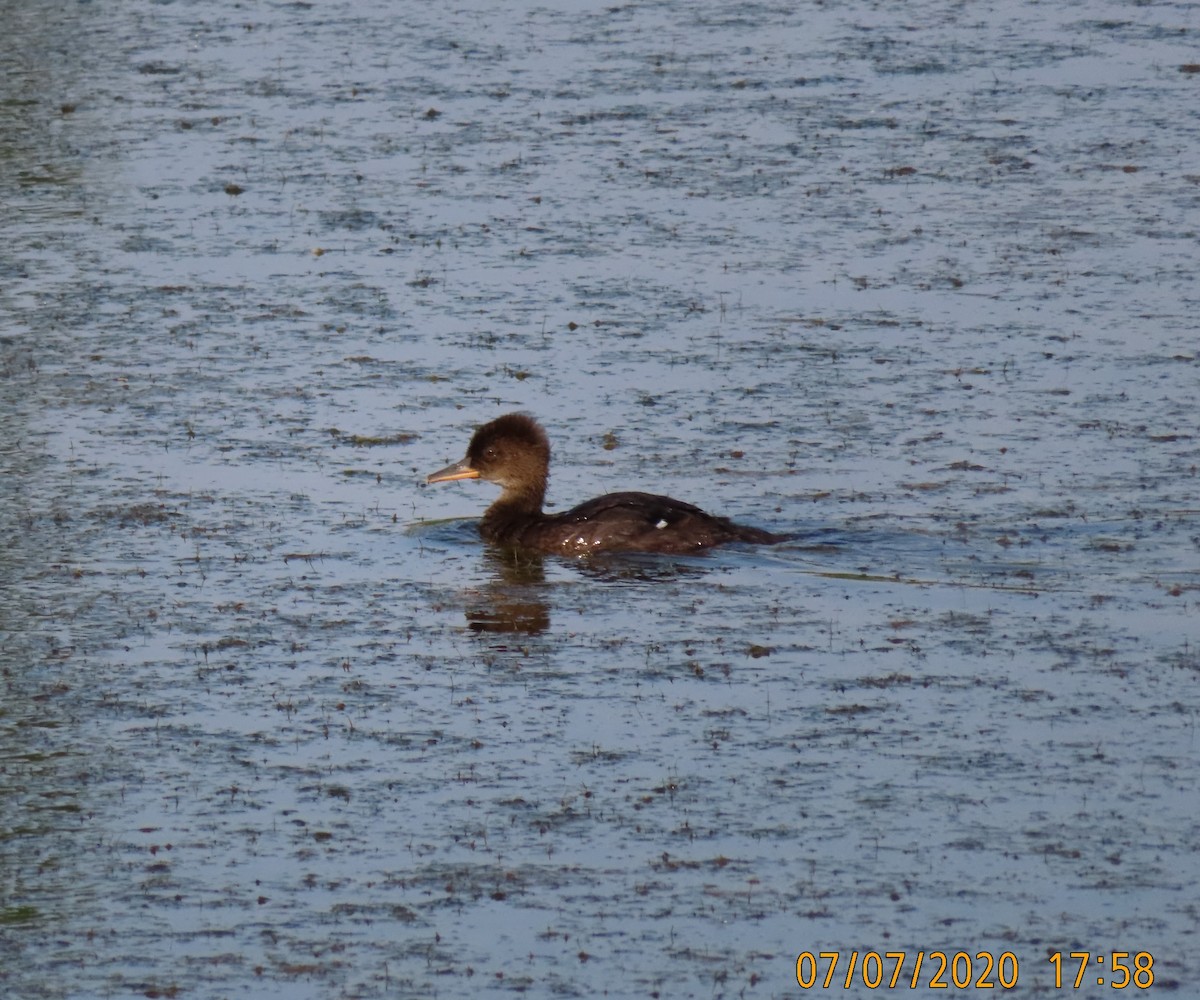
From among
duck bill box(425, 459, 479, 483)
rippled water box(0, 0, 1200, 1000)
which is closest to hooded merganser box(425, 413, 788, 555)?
duck bill box(425, 459, 479, 483)

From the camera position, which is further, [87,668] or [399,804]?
[87,668]

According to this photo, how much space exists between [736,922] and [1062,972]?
0.99m

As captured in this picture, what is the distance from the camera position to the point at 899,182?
684 inches

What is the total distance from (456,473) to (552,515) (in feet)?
1.76

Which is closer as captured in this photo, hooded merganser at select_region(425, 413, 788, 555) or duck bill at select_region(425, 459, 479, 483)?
hooded merganser at select_region(425, 413, 788, 555)

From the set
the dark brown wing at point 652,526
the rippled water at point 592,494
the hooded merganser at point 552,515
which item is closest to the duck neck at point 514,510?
the hooded merganser at point 552,515

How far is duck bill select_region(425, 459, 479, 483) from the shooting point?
11961mm

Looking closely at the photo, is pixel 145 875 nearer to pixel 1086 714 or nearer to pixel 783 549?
pixel 1086 714

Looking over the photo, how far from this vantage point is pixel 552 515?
→ 1206cm

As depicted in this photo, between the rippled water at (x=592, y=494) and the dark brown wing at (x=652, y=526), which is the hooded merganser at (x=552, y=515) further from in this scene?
the rippled water at (x=592, y=494)

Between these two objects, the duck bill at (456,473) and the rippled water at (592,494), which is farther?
the duck bill at (456,473)

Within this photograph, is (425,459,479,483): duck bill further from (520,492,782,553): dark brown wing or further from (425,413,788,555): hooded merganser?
(520,492,782,553): dark brown wing

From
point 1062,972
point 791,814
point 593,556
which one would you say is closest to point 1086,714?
point 791,814

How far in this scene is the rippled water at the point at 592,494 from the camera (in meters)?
7.46
